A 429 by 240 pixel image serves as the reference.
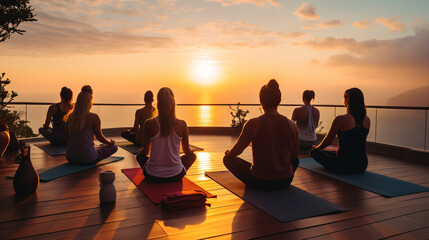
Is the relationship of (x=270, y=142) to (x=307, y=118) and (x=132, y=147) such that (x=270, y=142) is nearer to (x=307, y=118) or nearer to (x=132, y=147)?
(x=307, y=118)

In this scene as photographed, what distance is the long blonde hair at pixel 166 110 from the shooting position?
113 inches

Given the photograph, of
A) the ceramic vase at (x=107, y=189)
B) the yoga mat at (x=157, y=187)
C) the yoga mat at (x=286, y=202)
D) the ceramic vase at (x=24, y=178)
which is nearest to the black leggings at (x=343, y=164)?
the yoga mat at (x=286, y=202)

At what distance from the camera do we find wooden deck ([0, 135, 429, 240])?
6.34 feet

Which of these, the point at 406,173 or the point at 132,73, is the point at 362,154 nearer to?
the point at 406,173

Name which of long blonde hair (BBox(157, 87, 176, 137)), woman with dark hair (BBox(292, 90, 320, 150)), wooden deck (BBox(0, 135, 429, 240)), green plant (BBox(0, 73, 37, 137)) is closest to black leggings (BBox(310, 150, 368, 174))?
wooden deck (BBox(0, 135, 429, 240))

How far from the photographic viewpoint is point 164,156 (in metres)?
3.00

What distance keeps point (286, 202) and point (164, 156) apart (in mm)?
1320

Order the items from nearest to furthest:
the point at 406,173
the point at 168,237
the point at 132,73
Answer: the point at 168,237
the point at 406,173
the point at 132,73

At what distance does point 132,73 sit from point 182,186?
1168 centimetres

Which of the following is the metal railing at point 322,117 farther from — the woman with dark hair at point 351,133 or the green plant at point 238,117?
the woman with dark hair at point 351,133

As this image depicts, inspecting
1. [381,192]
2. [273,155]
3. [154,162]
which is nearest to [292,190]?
[273,155]

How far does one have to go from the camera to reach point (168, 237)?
187 centimetres

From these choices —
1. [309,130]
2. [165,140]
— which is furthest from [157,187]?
[309,130]

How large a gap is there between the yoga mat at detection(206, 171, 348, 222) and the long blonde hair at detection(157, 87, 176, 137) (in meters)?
0.91
